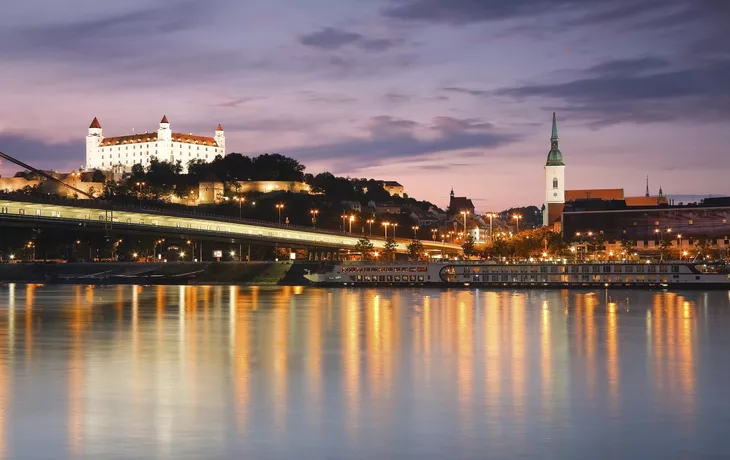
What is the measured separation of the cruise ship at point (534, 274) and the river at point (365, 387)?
30857mm

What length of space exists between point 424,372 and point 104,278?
76.2 meters

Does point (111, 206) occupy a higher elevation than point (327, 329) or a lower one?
higher

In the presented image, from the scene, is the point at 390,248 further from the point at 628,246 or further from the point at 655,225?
the point at 655,225

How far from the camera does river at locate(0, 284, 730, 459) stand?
1541 centimetres

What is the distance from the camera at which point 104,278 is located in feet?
311

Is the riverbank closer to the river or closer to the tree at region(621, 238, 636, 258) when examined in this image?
the tree at region(621, 238, 636, 258)

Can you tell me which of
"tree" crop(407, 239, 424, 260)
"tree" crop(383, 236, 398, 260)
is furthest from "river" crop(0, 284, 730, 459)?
"tree" crop(407, 239, 424, 260)

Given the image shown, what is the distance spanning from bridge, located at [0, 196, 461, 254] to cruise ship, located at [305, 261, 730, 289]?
18.5 meters

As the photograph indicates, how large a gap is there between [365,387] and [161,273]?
79.0 metres

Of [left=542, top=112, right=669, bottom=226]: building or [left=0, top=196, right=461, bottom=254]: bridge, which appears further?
[left=542, top=112, right=669, bottom=226]: building

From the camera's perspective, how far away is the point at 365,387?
21281 mm

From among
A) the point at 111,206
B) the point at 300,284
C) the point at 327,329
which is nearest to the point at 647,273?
the point at 300,284

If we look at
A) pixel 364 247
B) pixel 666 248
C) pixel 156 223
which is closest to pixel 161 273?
pixel 156 223

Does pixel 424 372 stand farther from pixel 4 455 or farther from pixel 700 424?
pixel 4 455
